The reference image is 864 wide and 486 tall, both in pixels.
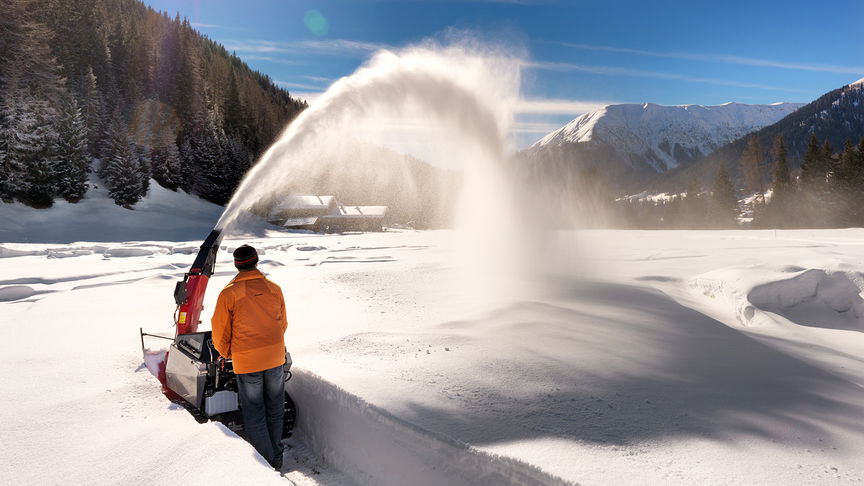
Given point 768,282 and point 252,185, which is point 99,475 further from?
point 768,282

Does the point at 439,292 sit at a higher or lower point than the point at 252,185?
lower

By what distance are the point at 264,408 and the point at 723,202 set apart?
54739 mm

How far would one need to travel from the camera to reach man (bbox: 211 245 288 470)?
3.74m

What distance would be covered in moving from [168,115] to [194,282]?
57321mm

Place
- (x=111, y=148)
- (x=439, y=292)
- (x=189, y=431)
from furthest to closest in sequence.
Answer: (x=111, y=148), (x=439, y=292), (x=189, y=431)

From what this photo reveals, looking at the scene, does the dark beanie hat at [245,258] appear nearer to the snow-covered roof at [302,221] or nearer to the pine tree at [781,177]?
the pine tree at [781,177]

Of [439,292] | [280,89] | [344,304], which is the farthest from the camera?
[280,89]

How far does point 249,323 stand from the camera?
3.76 m

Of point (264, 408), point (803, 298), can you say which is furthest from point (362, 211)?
point (264, 408)

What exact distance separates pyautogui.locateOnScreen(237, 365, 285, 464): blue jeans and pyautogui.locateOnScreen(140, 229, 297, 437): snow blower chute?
0.32 meters

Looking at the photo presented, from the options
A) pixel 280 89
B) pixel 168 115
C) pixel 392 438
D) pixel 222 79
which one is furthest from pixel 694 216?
pixel 280 89

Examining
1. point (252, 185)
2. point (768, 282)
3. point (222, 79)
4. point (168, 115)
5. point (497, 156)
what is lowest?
point (768, 282)

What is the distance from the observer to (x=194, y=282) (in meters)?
4.89

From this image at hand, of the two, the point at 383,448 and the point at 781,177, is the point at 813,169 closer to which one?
the point at 781,177
